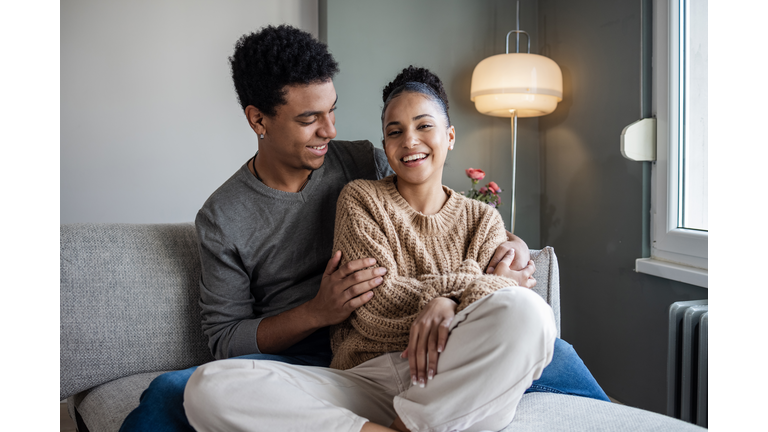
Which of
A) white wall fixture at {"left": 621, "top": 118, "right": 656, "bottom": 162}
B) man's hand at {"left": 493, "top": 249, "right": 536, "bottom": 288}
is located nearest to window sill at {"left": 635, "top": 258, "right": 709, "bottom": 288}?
white wall fixture at {"left": 621, "top": 118, "right": 656, "bottom": 162}

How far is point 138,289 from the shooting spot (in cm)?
128

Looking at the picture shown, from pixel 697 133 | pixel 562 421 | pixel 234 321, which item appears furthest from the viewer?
pixel 697 133

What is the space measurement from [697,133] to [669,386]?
89 centimetres

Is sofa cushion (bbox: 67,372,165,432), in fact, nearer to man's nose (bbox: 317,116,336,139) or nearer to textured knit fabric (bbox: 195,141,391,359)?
textured knit fabric (bbox: 195,141,391,359)

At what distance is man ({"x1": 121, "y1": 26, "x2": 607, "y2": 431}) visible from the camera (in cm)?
119

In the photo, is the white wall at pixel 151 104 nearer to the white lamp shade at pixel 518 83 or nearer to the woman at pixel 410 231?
the white lamp shade at pixel 518 83

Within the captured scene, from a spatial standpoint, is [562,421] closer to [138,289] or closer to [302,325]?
[302,325]

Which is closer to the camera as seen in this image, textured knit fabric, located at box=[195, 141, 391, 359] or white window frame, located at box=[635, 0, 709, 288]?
textured knit fabric, located at box=[195, 141, 391, 359]

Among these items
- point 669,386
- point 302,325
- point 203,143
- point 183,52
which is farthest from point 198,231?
point 669,386

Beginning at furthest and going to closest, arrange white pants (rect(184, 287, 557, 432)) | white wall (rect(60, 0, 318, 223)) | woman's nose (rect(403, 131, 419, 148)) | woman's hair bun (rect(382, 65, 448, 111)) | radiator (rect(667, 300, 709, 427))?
white wall (rect(60, 0, 318, 223))
radiator (rect(667, 300, 709, 427))
woman's hair bun (rect(382, 65, 448, 111))
woman's nose (rect(403, 131, 419, 148))
white pants (rect(184, 287, 557, 432))

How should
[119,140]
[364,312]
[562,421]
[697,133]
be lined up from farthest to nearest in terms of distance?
[119,140] < [697,133] < [364,312] < [562,421]

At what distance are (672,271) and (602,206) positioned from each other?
18.1 inches

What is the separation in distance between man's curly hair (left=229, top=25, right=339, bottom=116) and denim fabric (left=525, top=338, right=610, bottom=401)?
2.92ft

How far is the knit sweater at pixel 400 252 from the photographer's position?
1.04 meters
